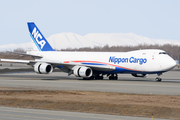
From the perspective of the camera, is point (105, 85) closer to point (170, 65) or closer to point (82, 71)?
point (82, 71)

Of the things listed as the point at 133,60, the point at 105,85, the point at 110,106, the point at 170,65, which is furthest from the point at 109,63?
the point at 110,106

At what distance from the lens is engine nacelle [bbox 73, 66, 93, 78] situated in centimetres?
4144

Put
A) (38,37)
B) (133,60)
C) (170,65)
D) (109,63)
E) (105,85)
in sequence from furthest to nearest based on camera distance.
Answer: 1. (38,37)
2. (109,63)
3. (133,60)
4. (170,65)
5. (105,85)

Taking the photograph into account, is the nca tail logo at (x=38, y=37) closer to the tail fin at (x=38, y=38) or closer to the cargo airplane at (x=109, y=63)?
the tail fin at (x=38, y=38)

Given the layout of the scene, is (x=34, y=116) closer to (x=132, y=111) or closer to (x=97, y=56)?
(x=132, y=111)

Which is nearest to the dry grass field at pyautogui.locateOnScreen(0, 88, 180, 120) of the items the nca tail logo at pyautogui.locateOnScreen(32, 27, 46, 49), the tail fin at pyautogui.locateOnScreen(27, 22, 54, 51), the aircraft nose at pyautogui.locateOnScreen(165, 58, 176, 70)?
the aircraft nose at pyautogui.locateOnScreen(165, 58, 176, 70)

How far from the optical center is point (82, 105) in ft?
65.6

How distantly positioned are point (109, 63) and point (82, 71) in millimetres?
4112

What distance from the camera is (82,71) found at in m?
41.5

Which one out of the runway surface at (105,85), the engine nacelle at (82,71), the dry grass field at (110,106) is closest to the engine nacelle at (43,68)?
the runway surface at (105,85)

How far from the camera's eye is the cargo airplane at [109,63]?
39.4 metres

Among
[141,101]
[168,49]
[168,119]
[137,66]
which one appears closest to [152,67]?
[137,66]


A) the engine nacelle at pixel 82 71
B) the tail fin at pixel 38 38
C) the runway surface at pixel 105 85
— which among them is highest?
the tail fin at pixel 38 38

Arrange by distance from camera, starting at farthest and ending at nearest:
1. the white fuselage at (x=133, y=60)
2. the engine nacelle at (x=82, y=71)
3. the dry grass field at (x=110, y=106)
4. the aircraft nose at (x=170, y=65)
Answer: the engine nacelle at (x=82, y=71) → the white fuselage at (x=133, y=60) → the aircraft nose at (x=170, y=65) → the dry grass field at (x=110, y=106)
